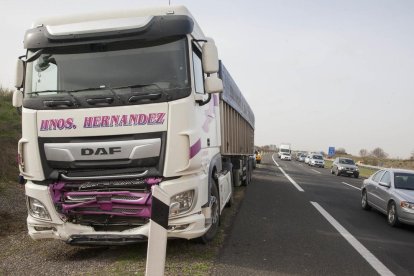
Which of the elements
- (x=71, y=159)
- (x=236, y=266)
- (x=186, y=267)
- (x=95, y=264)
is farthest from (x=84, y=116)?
(x=236, y=266)

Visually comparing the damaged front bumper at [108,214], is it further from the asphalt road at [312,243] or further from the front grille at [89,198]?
the asphalt road at [312,243]

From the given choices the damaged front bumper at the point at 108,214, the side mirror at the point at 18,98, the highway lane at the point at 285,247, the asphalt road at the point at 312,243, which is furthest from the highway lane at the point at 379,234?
the side mirror at the point at 18,98

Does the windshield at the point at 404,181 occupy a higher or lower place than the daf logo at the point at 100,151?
lower

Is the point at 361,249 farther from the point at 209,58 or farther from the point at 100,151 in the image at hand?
the point at 100,151

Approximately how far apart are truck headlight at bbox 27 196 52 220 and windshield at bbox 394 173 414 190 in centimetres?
823

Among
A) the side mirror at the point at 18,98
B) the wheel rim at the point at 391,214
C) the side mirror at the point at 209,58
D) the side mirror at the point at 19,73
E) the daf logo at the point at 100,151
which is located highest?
the side mirror at the point at 209,58

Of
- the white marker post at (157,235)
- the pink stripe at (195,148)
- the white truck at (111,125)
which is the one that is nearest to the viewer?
the white marker post at (157,235)

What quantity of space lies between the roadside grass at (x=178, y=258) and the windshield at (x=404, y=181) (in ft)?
17.5

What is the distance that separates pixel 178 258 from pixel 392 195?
20.5 feet

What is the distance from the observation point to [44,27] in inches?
212

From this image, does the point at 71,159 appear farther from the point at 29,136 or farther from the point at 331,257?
the point at 331,257

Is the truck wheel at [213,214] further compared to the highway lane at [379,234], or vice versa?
the truck wheel at [213,214]

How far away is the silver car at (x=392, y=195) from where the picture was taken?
29.3 ft

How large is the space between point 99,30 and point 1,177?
8763mm
